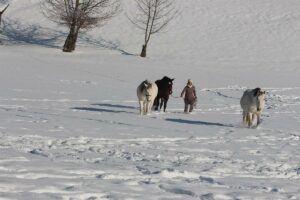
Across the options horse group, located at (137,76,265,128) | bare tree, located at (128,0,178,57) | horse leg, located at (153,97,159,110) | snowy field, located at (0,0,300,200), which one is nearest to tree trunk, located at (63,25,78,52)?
snowy field, located at (0,0,300,200)

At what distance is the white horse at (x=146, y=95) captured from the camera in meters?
19.1

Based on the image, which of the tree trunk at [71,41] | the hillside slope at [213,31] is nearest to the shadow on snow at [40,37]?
the hillside slope at [213,31]

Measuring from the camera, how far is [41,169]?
899cm

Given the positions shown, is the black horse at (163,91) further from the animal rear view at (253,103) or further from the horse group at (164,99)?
the animal rear view at (253,103)

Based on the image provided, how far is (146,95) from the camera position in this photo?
751 inches

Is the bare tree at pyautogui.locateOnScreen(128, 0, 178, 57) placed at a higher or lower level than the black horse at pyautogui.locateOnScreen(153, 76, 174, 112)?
higher

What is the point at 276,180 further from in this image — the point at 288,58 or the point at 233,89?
the point at 288,58

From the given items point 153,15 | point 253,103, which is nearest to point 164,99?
point 253,103

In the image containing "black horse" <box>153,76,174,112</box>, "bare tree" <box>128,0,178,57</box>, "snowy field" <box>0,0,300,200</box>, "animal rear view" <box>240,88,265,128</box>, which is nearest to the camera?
"snowy field" <box>0,0,300,200</box>

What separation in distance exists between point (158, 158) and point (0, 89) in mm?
15342

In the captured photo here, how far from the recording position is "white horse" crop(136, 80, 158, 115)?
19.1 meters

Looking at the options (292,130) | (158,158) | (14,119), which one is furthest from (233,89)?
(158,158)

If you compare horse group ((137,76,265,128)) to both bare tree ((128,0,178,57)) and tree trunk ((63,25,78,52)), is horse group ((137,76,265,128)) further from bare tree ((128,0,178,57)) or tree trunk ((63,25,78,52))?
bare tree ((128,0,178,57))

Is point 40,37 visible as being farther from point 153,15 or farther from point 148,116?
point 148,116
